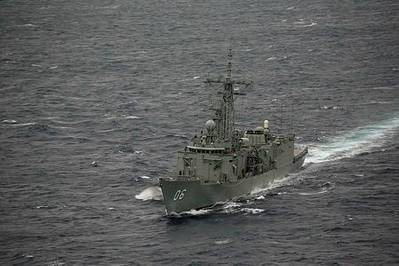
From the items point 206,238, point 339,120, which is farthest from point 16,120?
point 206,238

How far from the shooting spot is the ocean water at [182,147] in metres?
69.9

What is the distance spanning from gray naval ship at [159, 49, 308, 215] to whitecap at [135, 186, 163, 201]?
9.06 feet

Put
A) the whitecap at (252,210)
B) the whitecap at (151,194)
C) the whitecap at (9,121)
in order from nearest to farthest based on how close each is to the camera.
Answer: the whitecap at (252,210) → the whitecap at (151,194) → the whitecap at (9,121)

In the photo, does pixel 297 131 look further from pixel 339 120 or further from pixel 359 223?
pixel 359 223

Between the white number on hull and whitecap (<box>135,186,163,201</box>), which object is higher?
the white number on hull

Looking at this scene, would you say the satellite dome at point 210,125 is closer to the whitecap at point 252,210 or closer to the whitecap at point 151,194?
the whitecap at point 151,194

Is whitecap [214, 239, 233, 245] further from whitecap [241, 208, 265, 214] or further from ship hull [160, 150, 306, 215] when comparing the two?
ship hull [160, 150, 306, 215]

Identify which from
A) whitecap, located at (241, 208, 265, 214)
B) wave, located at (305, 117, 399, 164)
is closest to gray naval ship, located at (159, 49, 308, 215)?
whitecap, located at (241, 208, 265, 214)

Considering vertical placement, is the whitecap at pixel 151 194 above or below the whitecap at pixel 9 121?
below

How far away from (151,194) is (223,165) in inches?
330

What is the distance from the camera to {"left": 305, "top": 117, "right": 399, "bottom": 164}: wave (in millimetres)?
96750

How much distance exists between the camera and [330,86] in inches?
5153

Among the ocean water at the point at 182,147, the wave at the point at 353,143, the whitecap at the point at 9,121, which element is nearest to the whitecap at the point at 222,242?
the ocean water at the point at 182,147

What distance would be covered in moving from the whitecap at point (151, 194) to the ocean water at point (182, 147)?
5.0 inches
